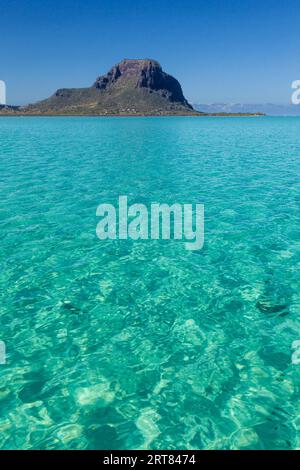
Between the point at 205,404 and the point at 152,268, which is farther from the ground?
the point at 152,268

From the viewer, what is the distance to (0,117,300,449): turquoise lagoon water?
8094mm

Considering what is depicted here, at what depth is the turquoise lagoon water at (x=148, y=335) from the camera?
809 cm

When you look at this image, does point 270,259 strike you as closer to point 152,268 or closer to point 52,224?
point 152,268

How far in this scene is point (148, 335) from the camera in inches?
437

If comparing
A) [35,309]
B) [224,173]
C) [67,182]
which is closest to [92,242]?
[35,309]
